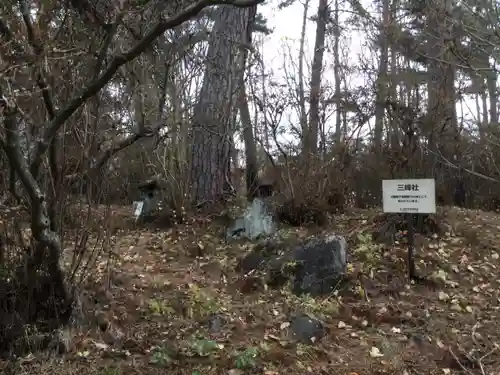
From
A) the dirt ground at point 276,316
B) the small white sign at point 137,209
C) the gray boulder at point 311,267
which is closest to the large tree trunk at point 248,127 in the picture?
the small white sign at point 137,209

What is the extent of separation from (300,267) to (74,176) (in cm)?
254

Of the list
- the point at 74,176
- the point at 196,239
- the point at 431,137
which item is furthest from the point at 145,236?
the point at 431,137

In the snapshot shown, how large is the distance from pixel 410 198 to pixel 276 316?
6.32ft

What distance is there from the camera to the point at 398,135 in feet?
24.5

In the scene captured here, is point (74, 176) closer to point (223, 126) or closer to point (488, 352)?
point (488, 352)

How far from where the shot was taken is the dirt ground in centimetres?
396

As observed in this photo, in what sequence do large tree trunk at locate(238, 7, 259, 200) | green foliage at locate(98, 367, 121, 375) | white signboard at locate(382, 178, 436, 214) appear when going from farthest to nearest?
large tree trunk at locate(238, 7, 259, 200)
white signboard at locate(382, 178, 436, 214)
green foliage at locate(98, 367, 121, 375)

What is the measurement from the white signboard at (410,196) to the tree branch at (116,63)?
2.92 meters

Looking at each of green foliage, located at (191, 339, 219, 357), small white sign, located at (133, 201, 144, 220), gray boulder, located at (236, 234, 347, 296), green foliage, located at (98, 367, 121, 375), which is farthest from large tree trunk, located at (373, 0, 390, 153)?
green foliage, located at (98, 367, 121, 375)

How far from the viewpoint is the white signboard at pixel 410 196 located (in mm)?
5441

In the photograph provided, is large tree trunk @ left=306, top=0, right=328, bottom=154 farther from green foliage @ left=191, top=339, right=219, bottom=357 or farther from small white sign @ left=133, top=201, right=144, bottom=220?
green foliage @ left=191, top=339, right=219, bottom=357

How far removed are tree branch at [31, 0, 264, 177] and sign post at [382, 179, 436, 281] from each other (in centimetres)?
293

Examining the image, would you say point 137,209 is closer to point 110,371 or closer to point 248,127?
point 248,127

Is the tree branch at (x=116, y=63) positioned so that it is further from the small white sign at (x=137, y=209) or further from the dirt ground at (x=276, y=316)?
the small white sign at (x=137, y=209)
